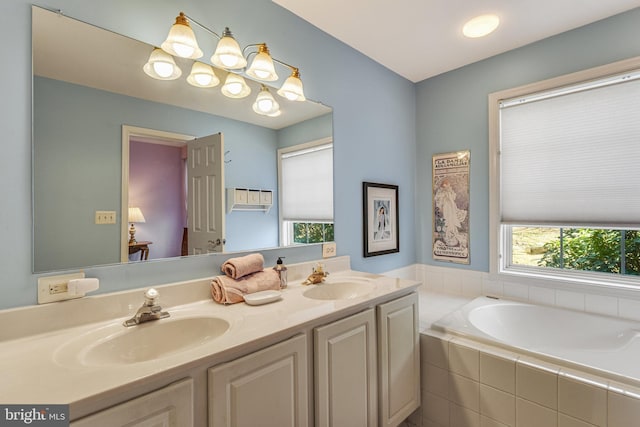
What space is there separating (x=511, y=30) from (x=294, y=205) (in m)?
1.92

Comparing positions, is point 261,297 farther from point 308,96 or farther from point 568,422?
point 568,422

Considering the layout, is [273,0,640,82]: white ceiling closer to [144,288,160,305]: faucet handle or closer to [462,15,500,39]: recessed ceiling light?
[462,15,500,39]: recessed ceiling light

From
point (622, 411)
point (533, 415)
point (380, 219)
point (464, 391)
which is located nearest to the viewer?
point (622, 411)

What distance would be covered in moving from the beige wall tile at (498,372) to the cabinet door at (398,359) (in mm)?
341

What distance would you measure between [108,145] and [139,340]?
77cm

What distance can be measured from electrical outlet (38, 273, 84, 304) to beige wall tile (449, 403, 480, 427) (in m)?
1.96

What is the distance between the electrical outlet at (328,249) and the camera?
1.97 metres

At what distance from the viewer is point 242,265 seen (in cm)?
143

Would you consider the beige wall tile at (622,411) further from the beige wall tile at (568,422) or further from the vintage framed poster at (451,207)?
the vintage framed poster at (451,207)

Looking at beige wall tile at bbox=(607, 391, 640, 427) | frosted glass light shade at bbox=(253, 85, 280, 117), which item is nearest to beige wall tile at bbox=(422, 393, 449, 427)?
beige wall tile at bbox=(607, 391, 640, 427)

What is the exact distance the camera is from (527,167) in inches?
87.5

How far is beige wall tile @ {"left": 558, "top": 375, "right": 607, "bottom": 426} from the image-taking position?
126 centimetres

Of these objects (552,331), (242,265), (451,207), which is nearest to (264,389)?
(242,265)

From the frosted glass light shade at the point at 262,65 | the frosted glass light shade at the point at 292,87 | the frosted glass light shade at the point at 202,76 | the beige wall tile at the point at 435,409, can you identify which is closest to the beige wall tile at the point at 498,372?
the beige wall tile at the point at 435,409
